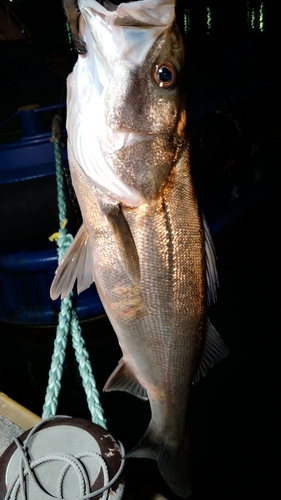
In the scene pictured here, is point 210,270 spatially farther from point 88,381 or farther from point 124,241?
point 88,381

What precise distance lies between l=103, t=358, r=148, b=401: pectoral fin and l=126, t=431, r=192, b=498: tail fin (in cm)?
22

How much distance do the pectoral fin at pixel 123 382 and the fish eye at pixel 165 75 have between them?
1126 mm

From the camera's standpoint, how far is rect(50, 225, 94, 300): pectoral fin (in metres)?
Result: 1.51

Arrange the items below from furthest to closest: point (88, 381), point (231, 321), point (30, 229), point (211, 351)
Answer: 1. point (231, 321)
2. point (30, 229)
3. point (88, 381)
4. point (211, 351)

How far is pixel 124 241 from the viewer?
141cm

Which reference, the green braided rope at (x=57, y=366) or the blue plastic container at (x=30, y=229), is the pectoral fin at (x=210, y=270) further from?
the blue plastic container at (x=30, y=229)

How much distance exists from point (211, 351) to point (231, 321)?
3.17 meters

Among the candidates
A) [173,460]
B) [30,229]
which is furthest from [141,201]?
[30,229]

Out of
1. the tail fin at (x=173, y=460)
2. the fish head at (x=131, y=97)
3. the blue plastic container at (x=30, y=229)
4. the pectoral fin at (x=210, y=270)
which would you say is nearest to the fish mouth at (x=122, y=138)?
the fish head at (x=131, y=97)

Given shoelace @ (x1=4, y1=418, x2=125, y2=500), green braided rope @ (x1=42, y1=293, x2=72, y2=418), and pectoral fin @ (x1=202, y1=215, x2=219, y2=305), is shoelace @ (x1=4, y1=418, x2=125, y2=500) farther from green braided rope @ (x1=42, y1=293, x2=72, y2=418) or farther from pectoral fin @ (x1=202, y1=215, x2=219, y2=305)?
pectoral fin @ (x1=202, y1=215, x2=219, y2=305)

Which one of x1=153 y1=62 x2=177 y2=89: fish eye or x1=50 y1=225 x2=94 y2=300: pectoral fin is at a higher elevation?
x1=153 y1=62 x2=177 y2=89: fish eye

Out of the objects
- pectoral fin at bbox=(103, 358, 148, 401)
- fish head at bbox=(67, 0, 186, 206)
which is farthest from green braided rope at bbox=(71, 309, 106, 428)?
fish head at bbox=(67, 0, 186, 206)

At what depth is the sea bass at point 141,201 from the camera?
1271 mm

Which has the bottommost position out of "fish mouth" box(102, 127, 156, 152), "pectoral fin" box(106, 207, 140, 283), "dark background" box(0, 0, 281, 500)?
"dark background" box(0, 0, 281, 500)
